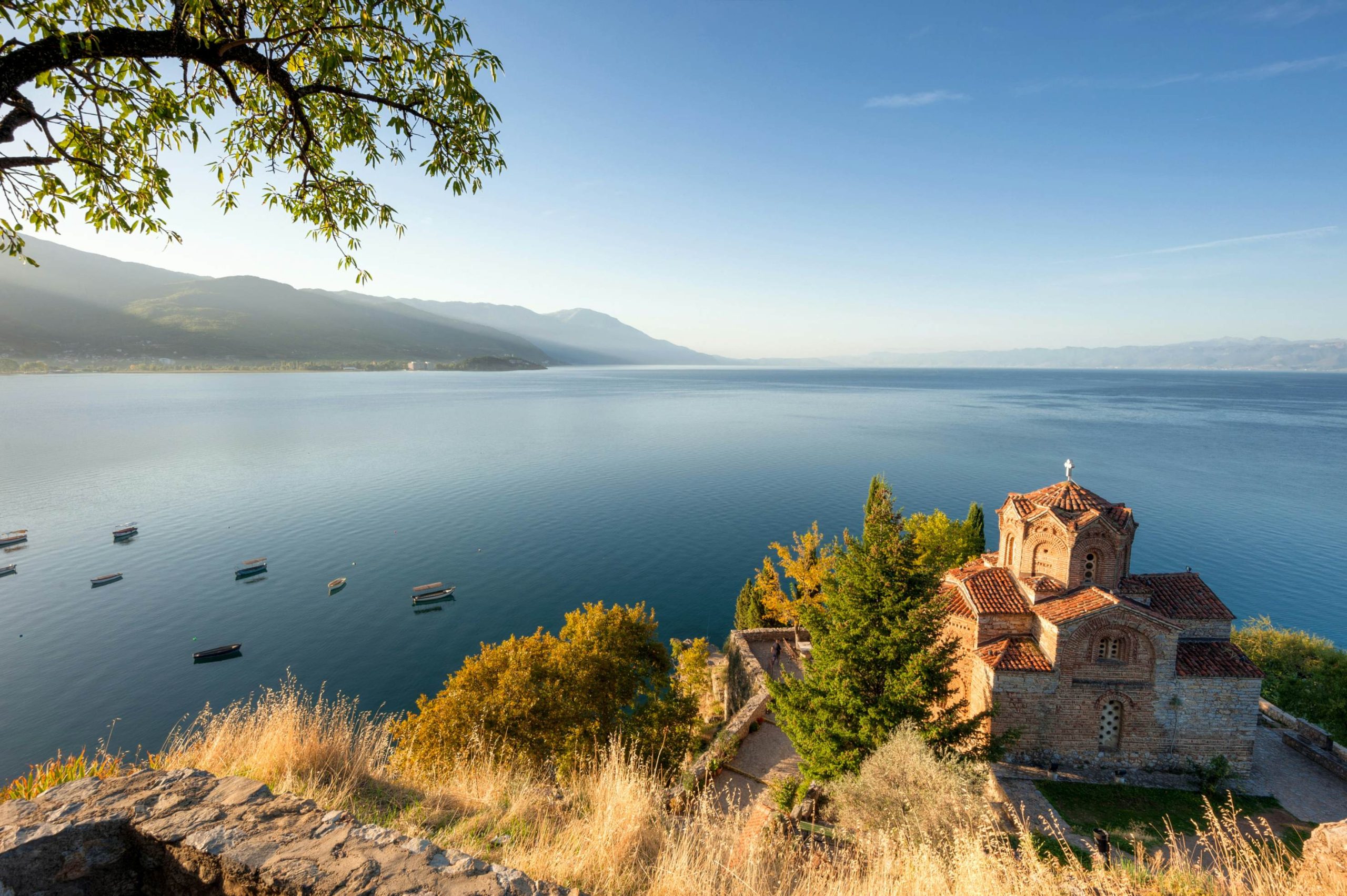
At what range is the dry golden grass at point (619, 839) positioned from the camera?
5.46 m

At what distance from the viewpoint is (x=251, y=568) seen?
127 feet

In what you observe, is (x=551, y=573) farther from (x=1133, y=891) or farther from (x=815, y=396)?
(x=815, y=396)

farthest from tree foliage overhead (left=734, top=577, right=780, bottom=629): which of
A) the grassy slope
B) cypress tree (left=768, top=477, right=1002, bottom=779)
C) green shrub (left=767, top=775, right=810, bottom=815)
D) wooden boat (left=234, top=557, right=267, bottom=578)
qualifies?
wooden boat (left=234, top=557, right=267, bottom=578)

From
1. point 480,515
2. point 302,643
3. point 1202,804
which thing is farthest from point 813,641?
point 480,515

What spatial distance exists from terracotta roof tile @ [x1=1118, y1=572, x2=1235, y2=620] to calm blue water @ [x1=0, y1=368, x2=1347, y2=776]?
22.2m

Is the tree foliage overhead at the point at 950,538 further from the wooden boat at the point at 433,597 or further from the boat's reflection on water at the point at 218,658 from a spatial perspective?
the boat's reflection on water at the point at 218,658

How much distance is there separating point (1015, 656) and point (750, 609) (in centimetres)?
1506

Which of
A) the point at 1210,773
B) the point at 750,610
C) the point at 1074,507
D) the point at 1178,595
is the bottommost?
the point at 750,610

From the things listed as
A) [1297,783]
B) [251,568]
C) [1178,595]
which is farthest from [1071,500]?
[251,568]

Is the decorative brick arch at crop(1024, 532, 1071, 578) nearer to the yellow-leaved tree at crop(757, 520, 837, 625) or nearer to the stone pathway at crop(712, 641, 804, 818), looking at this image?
the yellow-leaved tree at crop(757, 520, 837, 625)

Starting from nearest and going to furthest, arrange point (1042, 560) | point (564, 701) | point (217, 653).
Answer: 1. point (564, 701)
2. point (1042, 560)
3. point (217, 653)

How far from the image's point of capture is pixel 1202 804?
16844 mm

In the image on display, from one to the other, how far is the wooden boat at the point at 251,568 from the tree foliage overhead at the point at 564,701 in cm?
3051

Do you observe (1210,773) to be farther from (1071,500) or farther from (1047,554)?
(1071,500)
